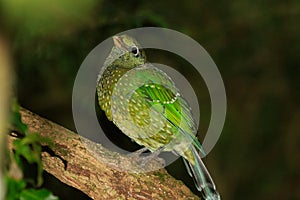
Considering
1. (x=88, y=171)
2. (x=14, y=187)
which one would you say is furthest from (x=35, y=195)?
(x=88, y=171)

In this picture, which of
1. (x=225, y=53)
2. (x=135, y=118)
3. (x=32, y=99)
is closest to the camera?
(x=135, y=118)

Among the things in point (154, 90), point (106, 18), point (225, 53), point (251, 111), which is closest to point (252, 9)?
point (225, 53)

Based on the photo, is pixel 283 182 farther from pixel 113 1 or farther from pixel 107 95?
pixel 107 95

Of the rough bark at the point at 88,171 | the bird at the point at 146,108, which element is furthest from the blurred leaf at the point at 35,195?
the bird at the point at 146,108

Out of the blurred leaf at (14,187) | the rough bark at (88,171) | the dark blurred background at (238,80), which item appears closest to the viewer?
the blurred leaf at (14,187)

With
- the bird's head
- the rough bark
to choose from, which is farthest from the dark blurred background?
the rough bark

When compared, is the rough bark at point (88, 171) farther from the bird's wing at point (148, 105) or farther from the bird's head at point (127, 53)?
the bird's head at point (127, 53)
